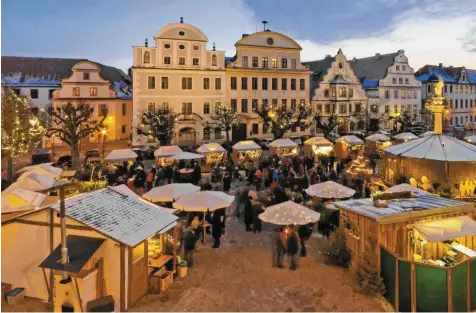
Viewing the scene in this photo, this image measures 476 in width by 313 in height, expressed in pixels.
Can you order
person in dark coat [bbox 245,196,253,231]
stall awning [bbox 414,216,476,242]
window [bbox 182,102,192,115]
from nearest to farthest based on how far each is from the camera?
stall awning [bbox 414,216,476,242] < person in dark coat [bbox 245,196,253,231] < window [bbox 182,102,192,115]

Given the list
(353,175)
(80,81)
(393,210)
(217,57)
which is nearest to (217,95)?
(217,57)

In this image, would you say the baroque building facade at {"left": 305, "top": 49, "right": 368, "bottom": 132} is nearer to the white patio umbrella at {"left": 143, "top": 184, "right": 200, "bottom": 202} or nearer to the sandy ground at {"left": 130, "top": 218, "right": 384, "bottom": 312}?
the white patio umbrella at {"left": 143, "top": 184, "right": 200, "bottom": 202}

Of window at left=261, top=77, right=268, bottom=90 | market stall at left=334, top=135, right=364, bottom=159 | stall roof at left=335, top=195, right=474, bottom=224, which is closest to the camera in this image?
stall roof at left=335, top=195, right=474, bottom=224

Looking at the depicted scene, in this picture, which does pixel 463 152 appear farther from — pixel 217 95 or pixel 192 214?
pixel 217 95

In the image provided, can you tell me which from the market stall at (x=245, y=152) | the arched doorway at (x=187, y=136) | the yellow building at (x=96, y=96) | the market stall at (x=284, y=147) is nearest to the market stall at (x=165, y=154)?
the market stall at (x=245, y=152)

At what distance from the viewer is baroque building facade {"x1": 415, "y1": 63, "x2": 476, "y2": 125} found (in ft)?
209

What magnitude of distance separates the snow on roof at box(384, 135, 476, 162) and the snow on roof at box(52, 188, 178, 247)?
12.3 metres

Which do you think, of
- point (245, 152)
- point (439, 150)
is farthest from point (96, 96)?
point (439, 150)

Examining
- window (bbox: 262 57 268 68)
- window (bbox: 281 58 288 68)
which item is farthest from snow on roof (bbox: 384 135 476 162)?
window (bbox: 281 58 288 68)

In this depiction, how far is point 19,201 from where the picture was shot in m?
11.8

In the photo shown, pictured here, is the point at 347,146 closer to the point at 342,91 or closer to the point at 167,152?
the point at 167,152

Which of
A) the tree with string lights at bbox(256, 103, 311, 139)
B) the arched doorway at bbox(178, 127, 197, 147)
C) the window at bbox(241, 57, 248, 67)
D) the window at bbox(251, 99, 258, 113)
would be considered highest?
the window at bbox(241, 57, 248, 67)

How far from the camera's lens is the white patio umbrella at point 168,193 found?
1486 centimetres

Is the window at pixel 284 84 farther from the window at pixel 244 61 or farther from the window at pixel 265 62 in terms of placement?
the window at pixel 244 61
